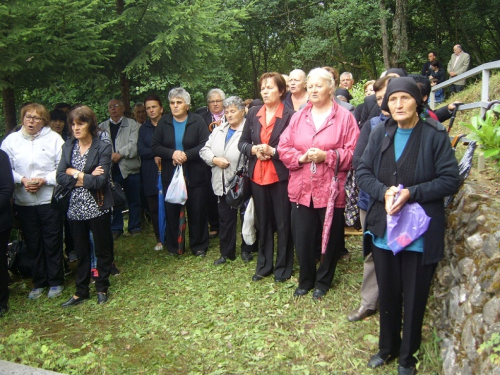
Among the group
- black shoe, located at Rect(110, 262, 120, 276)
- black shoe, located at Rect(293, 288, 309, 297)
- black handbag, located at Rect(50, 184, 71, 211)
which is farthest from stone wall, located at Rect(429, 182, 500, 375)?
black shoe, located at Rect(110, 262, 120, 276)

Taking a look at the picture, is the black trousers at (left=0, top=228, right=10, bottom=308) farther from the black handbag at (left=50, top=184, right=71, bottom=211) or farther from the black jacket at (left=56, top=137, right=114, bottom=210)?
the black jacket at (left=56, top=137, right=114, bottom=210)

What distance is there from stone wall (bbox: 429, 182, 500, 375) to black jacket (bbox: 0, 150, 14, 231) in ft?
13.9

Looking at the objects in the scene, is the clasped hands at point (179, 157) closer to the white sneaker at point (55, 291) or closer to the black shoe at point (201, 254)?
the black shoe at point (201, 254)

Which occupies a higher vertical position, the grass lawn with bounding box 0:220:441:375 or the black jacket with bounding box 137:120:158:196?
the black jacket with bounding box 137:120:158:196

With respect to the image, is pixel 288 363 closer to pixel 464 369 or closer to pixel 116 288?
pixel 464 369

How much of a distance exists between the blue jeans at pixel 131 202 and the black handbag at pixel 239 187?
266 cm

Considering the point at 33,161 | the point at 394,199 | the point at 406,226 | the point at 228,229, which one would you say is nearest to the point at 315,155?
the point at 394,199

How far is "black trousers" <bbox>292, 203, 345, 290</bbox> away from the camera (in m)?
4.62

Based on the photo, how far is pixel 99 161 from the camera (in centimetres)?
508

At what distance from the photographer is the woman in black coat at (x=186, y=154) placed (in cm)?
627

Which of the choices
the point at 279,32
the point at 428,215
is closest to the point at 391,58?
the point at 279,32

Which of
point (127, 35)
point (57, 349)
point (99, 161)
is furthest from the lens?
point (127, 35)

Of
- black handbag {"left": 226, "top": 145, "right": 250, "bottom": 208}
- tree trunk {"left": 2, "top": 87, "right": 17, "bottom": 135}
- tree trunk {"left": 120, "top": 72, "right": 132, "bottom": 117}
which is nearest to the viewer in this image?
black handbag {"left": 226, "top": 145, "right": 250, "bottom": 208}

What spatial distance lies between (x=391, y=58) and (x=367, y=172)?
15743mm
